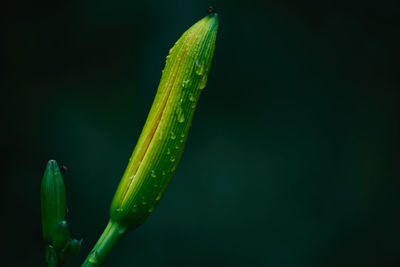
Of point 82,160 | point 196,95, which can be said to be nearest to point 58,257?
point 196,95

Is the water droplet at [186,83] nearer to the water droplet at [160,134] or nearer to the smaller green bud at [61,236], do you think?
the water droplet at [160,134]

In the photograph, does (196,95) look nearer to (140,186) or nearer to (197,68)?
(197,68)

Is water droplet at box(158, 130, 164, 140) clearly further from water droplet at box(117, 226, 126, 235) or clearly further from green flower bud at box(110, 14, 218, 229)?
water droplet at box(117, 226, 126, 235)

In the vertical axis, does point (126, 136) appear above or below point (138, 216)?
above

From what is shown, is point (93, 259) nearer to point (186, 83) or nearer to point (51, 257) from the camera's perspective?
point (51, 257)

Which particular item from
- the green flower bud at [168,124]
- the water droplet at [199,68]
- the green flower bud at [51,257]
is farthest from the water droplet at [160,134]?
the green flower bud at [51,257]

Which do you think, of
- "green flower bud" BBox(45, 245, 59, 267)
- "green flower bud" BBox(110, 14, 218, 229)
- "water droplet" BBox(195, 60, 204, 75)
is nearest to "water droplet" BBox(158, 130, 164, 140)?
"green flower bud" BBox(110, 14, 218, 229)

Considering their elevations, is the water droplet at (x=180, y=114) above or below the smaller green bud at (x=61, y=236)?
above

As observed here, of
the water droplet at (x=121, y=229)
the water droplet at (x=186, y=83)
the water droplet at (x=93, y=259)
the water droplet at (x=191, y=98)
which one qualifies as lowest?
the water droplet at (x=93, y=259)
